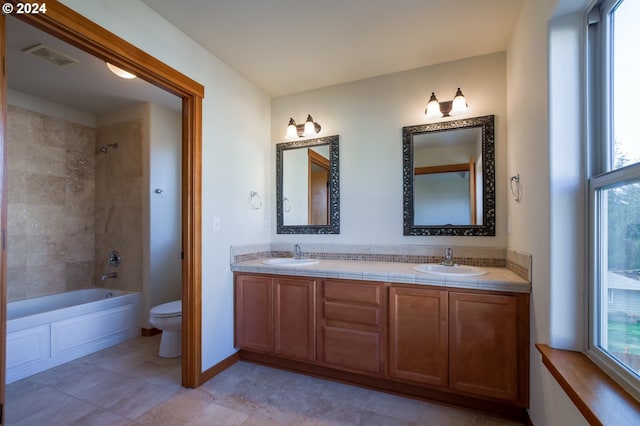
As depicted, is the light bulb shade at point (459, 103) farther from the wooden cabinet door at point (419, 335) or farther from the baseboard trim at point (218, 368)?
the baseboard trim at point (218, 368)

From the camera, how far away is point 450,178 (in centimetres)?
231

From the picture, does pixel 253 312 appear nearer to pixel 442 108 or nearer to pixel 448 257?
pixel 448 257

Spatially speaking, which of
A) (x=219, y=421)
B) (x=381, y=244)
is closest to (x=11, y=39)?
(x=219, y=421)

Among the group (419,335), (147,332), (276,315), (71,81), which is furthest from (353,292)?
(71,81)

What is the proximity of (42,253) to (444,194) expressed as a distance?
4.02 meters

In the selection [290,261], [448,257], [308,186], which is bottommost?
[290,261]

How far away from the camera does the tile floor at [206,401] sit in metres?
1.72

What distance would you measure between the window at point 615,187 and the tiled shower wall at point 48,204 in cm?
441

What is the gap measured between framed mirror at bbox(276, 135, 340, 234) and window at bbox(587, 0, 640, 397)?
178cm

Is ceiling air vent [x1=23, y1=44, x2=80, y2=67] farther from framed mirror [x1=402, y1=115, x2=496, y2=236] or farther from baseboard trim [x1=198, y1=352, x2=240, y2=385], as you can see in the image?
framed mirror [x1=402, y1=115, x2=496, y2=236]

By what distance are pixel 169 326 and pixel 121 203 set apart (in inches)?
65.9

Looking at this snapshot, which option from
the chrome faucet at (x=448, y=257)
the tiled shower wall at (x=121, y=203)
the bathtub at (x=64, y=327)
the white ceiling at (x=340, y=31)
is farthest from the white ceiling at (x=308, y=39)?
the bathtub at (x=64, y=327)

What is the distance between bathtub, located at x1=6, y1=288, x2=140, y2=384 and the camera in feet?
7.28

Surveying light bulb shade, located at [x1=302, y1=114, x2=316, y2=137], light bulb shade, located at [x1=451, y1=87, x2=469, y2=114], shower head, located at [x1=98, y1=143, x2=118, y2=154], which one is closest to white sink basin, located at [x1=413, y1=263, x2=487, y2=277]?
light bulb shade, located at [x1=451, y1=87, x2=469, y2=114]
